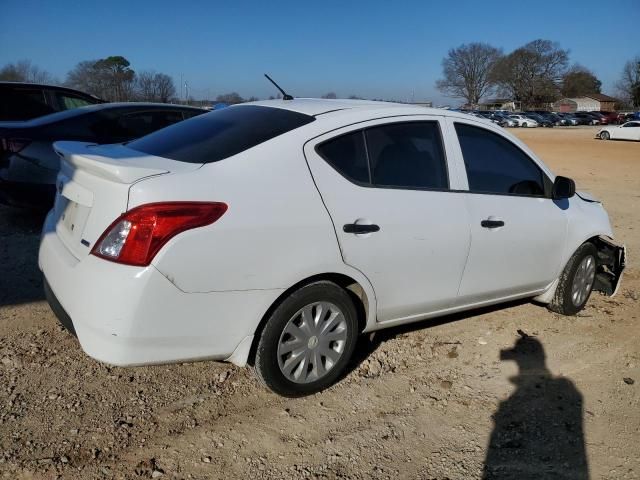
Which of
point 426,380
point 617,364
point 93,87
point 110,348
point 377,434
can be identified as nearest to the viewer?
point 110,348

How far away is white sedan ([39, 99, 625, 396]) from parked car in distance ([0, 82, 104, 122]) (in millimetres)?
4984

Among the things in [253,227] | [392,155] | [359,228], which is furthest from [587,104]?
[253,227]

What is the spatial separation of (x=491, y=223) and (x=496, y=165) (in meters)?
Result: 0.48

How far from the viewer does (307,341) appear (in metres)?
3.04

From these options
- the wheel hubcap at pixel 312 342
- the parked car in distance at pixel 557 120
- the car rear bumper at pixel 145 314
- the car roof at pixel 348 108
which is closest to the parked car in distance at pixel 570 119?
the parked car in distance at pixel 557 120

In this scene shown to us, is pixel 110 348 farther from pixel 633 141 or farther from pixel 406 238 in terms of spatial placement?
pixel 633 141

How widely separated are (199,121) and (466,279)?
2.05 m

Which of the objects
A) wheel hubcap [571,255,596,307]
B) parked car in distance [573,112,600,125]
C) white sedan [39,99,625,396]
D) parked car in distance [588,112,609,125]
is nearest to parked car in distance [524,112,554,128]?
parked car in distance [573,112,600,125]

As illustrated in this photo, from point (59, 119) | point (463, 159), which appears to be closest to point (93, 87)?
point (59, 119)

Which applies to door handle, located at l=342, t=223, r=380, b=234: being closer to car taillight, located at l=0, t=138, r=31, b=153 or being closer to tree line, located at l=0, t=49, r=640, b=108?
car taillight, located at l=0, t=138, r=31, b=153

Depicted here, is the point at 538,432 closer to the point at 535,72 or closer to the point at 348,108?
the point at 348,108

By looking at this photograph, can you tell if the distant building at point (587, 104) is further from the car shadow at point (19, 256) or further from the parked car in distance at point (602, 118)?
the car shadow at point (19, 256)

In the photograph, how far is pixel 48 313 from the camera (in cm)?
402

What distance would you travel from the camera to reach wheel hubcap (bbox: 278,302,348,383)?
297 cm
